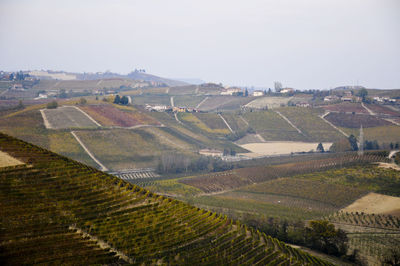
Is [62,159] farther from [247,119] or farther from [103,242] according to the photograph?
[247,119]

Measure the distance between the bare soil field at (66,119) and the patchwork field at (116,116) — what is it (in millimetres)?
3404

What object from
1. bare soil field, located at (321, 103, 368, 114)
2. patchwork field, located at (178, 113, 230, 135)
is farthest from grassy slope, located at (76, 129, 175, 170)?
bare soil field, located at (321, 103, 368, 114)

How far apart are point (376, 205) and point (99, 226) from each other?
48.3m

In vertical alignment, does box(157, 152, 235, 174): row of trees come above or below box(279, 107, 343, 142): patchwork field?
below

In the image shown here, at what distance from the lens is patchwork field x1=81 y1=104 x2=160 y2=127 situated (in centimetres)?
12744

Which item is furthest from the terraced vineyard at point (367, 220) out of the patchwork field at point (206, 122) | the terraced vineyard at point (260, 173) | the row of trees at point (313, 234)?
the patchwork field at point (206, 122)

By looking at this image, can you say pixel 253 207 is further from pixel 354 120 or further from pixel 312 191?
pixel 354 120

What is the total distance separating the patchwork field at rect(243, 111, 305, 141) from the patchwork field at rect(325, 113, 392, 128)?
16.8 metres

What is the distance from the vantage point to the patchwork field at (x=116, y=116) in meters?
127

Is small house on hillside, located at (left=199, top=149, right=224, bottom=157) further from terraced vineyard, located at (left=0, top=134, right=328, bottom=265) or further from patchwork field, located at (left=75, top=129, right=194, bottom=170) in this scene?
terraced vineyard, located at (left=0, top=134, right=328, bottom=265)

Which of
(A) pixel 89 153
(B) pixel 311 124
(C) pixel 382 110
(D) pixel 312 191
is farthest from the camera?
(C) pixel 382 110

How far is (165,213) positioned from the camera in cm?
3962

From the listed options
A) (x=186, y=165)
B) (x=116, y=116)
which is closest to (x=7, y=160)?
(x=186, y=165)

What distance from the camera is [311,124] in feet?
510
